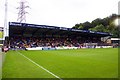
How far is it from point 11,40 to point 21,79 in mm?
51329

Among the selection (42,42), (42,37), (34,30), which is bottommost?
(42,42)

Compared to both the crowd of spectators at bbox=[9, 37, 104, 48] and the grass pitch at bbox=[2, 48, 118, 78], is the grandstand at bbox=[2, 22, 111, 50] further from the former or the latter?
the grass pitch at bbox=[2, 48, 118, 78]

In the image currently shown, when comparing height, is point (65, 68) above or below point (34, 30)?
below

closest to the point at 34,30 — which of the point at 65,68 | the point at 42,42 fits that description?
the point at 42,42

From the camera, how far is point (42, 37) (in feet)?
224

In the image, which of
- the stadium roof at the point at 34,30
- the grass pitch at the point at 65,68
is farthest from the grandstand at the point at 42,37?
the grass pitch at the point at 65,68

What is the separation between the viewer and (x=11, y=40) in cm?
6225

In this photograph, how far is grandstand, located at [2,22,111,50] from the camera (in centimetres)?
5775

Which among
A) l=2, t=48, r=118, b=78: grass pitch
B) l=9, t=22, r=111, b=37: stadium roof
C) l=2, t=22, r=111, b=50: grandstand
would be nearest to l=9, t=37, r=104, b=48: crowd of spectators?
l=2, t=22, r=111, b=50: grandstand

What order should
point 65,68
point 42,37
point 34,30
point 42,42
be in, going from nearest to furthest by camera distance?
point 65,68 → point 34,30 → point 42,42 → point 42,37

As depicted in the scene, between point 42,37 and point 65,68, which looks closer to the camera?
point 65,68

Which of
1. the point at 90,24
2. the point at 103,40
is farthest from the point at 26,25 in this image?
the point at 90,24

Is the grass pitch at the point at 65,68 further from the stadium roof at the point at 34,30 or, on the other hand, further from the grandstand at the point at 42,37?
the grandstand at the point at 42,37

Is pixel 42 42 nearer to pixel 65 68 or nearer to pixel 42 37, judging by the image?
pixel 42 37
